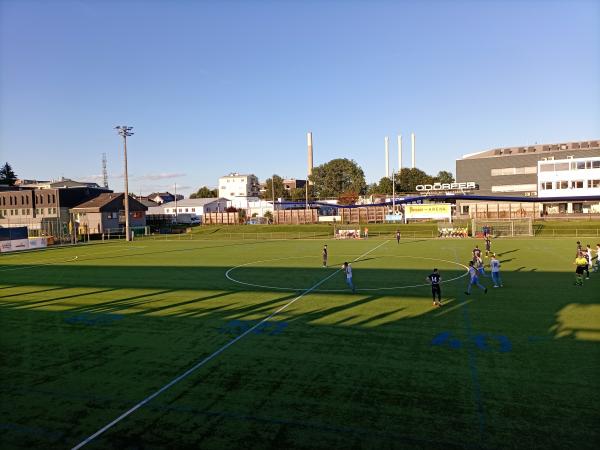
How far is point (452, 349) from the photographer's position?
47.4ft

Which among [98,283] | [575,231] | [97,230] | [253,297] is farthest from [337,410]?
[97,230]

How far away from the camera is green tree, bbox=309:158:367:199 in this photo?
470ft

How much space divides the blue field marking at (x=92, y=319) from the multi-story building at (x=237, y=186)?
156 m

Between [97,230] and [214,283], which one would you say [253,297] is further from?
[97,230]

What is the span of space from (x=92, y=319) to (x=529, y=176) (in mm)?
101292

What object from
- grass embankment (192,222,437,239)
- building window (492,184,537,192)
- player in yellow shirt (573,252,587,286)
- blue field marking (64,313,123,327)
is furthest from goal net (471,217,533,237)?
blue field marking (64,313,123,327)

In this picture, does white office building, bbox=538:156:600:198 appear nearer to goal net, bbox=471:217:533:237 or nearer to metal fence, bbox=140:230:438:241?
goal net, bbox=471:217:533:237

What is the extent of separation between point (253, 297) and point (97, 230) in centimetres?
6721

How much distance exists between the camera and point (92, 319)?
19812 mm

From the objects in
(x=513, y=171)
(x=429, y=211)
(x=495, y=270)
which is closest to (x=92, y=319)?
(x=495, y=270)

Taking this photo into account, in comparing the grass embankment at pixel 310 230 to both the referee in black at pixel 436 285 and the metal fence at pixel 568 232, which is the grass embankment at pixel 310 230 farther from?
the referee in black at pixel 436 285

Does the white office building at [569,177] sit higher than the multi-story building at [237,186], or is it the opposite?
the multi-story building at [237,186]

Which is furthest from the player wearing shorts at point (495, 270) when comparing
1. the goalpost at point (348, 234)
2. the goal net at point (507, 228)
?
the goalpost at point (348, 234)

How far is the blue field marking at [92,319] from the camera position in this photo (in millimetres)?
19172
